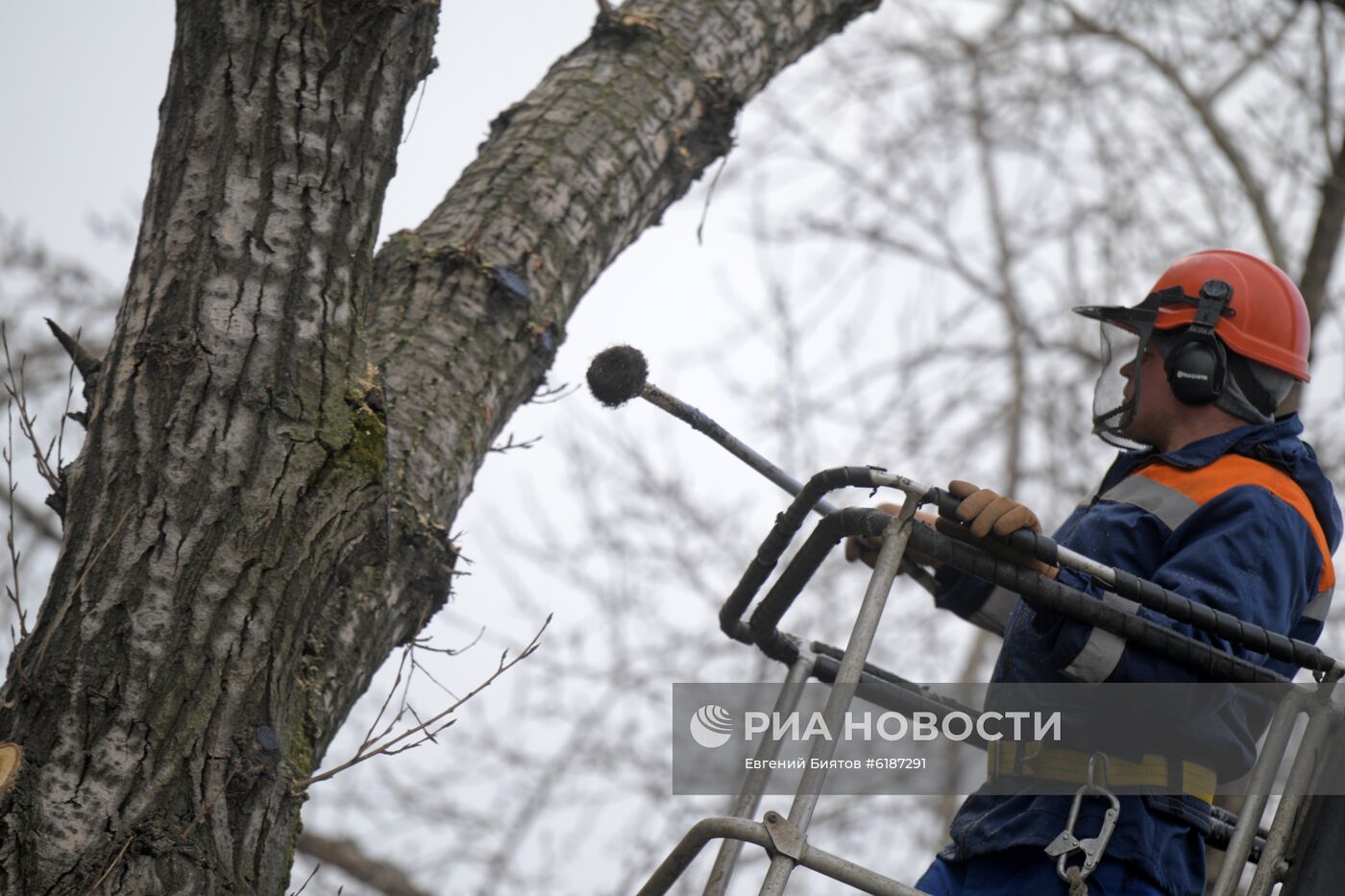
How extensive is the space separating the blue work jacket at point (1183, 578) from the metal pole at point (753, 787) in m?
0.42

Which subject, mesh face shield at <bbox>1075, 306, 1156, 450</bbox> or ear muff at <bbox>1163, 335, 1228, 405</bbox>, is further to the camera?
mesh face shield at <bbox>1075, 306, 1156, 450</bbox>

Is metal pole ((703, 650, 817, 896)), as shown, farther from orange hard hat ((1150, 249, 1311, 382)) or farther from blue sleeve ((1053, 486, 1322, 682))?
orange hard hat ((1150, 249, 1311, 382))

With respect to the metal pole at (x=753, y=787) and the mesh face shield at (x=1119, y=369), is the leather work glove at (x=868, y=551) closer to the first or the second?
the metal pole at (x=753, y=787)

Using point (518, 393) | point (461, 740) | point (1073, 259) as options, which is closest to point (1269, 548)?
point (518, 393)

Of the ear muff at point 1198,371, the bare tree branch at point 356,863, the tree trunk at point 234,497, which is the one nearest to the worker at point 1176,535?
the ear muff at point 1198,371

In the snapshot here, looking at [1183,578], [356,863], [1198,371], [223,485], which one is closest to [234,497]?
[223,485]

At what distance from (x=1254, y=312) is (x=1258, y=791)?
4.01 feet

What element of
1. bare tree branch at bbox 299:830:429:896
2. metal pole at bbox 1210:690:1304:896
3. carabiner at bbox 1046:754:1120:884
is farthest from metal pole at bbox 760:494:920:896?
bare tree branch at bbox 299:830:429:896

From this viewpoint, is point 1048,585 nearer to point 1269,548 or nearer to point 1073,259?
point 1269,548

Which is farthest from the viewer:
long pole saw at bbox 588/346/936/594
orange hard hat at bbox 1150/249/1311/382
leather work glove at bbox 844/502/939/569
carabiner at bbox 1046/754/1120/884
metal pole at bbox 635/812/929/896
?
leather work glove at bbox 844/502/939/569

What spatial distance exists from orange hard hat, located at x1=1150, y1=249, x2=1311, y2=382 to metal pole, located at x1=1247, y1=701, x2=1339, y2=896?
Answer: 0.97 meters

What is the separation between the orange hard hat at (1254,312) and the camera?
3.11m

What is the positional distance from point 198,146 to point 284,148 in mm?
152

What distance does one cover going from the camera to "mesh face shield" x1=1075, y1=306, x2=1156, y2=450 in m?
3.19
